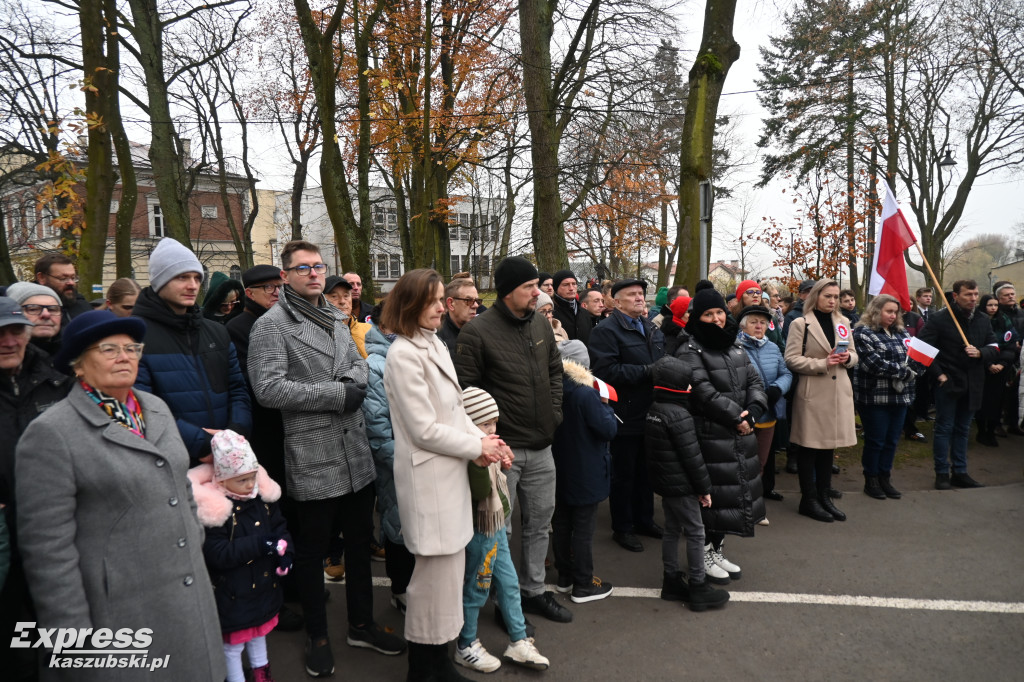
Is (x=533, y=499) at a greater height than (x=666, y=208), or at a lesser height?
lesser

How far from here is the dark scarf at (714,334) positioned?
428cm

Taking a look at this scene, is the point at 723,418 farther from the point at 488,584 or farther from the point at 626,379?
the point at 488,584

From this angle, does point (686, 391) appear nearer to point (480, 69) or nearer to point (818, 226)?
point (480, 69)

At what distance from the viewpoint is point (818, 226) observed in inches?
690

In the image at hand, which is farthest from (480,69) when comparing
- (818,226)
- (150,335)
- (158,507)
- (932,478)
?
(158,507)

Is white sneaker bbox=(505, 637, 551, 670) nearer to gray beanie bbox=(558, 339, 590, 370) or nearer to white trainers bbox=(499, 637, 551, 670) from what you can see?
white trainers bbox=(499, 637, 551, 670)

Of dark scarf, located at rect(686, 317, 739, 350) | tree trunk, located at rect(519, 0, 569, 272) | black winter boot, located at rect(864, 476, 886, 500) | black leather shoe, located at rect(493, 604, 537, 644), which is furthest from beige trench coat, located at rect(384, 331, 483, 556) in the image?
tree trunk, located at rect(519, 0, 569, 272)

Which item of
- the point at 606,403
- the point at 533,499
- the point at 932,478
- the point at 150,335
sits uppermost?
the point at 150,335

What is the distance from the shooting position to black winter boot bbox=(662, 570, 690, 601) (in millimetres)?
4102

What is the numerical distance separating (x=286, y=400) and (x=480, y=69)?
14.6m

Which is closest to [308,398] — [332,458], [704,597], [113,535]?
[332,458]

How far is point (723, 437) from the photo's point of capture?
163 inches

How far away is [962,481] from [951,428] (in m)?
0.55

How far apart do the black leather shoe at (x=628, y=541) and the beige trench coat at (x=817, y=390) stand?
1893 mm
